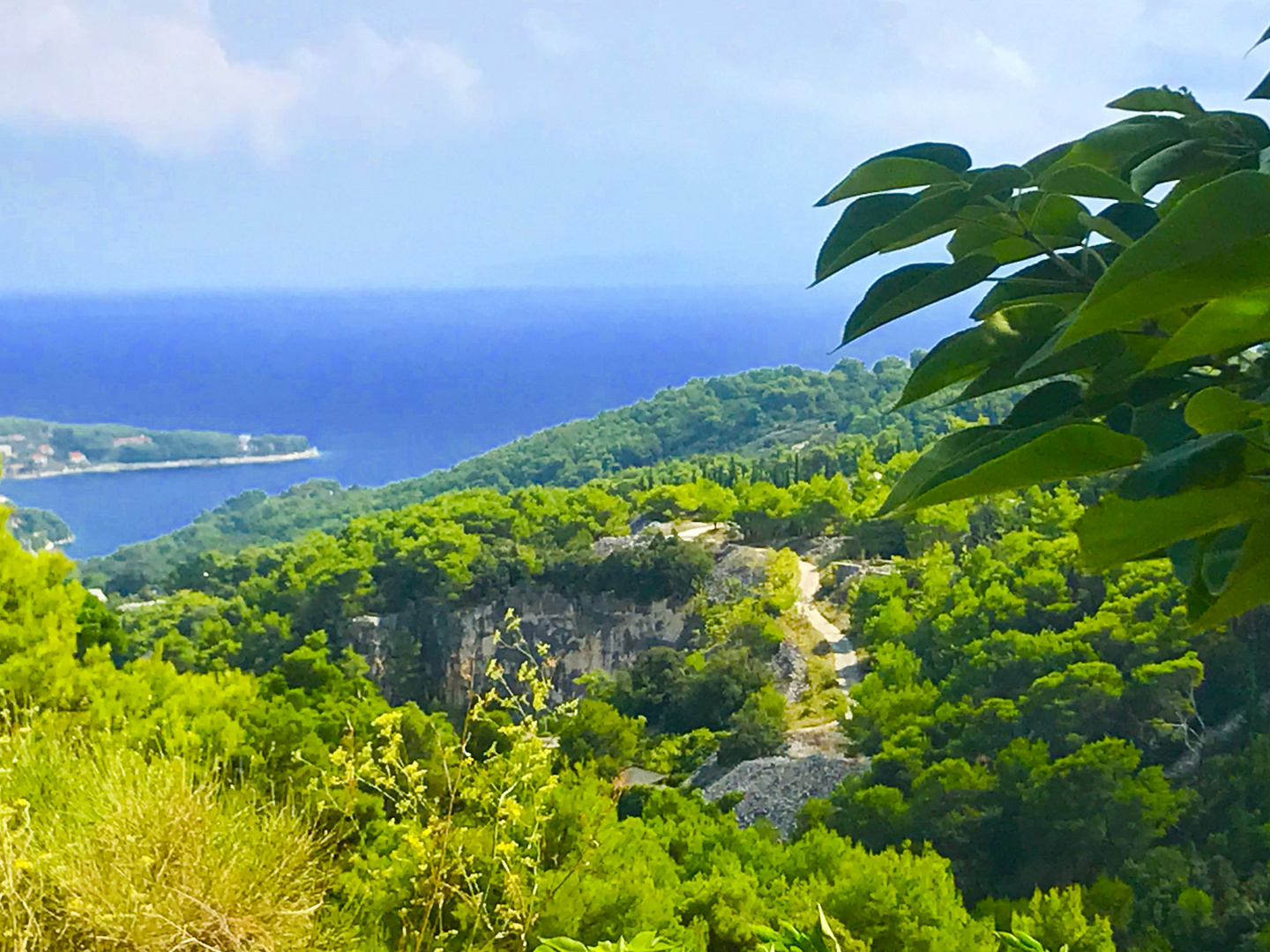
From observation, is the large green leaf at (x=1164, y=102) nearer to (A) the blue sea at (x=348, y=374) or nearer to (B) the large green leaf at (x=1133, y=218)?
(B) the large green leaf at (x=1133, y=218)

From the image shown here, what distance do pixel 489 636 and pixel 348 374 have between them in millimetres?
57238

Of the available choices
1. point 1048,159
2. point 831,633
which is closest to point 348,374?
point 831,633

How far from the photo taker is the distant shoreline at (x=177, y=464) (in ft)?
136

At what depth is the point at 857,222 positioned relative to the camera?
329mm

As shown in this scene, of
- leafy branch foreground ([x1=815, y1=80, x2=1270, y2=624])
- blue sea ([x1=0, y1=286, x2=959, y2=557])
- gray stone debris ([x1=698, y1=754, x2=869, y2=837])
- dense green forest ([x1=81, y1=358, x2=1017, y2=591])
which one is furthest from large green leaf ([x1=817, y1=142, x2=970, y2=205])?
blue sea ([x1=0, y1=286, x2=959, y2=557])

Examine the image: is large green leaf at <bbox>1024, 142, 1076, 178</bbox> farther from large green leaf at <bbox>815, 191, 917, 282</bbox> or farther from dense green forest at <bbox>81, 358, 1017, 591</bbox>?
dense green forest at <bbox>81, 358, 1017, 591</bbox>

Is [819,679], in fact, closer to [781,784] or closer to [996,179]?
[781,784]

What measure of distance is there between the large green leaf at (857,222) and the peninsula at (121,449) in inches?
1718

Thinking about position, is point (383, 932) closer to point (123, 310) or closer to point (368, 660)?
point (368, 660)

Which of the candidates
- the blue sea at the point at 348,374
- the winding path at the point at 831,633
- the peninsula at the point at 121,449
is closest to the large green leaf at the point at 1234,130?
the winding path at the point at 831,633

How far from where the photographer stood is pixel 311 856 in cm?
241

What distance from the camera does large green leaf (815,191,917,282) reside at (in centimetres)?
33

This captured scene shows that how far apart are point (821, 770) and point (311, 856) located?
631 cm

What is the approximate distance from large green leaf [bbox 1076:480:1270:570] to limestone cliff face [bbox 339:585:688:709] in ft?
42.5
